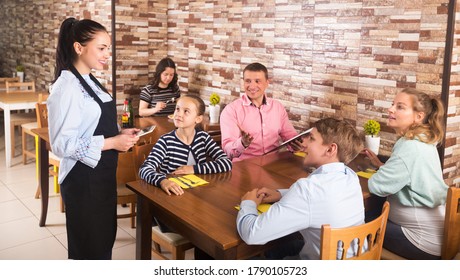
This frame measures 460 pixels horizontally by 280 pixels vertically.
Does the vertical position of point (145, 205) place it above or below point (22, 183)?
above

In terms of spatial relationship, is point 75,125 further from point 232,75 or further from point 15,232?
point 232,75

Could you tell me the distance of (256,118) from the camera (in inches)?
109

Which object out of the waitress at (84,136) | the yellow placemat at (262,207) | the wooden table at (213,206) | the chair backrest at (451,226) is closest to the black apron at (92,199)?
the waitress at (84,136)

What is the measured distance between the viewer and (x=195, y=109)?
2188 millimetres

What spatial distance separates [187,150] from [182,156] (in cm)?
4

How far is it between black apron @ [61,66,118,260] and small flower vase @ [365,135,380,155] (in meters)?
1.33

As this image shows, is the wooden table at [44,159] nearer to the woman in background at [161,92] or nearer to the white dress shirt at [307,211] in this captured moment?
the woman in background at [161,92]

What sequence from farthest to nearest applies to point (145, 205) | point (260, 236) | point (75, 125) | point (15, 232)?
1. point (15, 232)
2. point (145, 205)
3. point (75, 125)
4. point (260, 236)

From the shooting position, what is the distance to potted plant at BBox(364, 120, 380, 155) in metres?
2.45

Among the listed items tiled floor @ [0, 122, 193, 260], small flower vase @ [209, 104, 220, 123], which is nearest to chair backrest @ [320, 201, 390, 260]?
tiled floor @ [0, 122, 193, 260]

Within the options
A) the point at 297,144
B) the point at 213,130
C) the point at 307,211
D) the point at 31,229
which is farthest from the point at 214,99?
the point at 307,211

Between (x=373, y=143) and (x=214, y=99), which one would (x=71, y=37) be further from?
(x=214, y=99)
